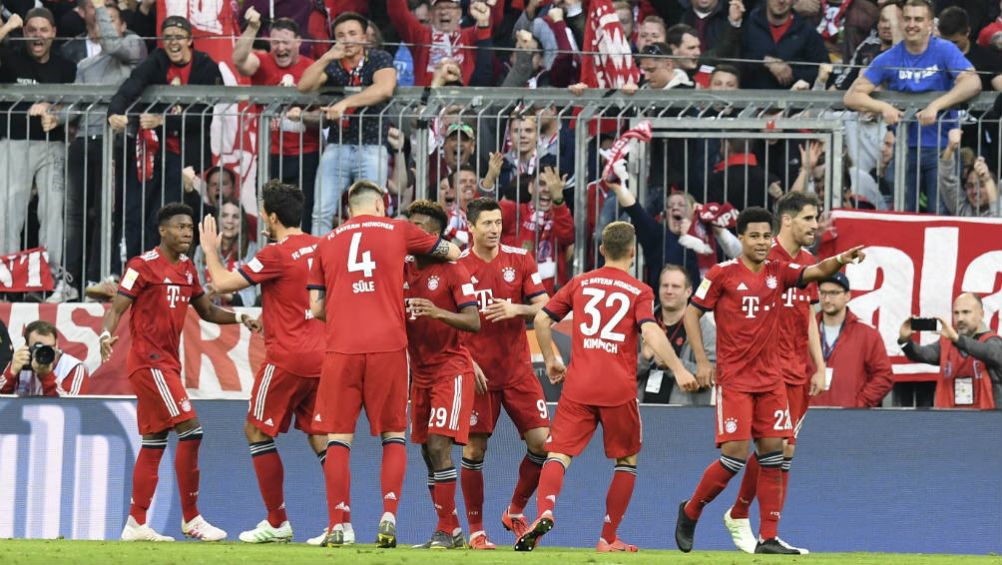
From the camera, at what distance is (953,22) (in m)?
15.1

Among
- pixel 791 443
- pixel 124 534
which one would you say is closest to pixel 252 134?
pixel 124 534

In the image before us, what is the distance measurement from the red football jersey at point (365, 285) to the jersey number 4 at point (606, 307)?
4.45 ft

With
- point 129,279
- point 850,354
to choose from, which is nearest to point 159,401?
point 129,279

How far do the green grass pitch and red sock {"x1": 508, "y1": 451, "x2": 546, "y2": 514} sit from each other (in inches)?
71.2

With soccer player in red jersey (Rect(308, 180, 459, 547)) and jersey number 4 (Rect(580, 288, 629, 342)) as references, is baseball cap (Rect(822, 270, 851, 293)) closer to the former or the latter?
→ jersey number 4 (Rect(580, 288, 629, 342))

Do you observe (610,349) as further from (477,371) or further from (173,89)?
(173,89)

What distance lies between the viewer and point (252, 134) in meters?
13.9

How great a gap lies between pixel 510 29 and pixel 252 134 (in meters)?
3.81

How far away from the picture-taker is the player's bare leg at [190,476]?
38.1 feet

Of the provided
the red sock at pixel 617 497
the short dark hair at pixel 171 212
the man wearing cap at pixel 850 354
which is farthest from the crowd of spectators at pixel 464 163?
the red sock at pixel 617 497

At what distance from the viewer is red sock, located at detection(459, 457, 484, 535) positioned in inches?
452

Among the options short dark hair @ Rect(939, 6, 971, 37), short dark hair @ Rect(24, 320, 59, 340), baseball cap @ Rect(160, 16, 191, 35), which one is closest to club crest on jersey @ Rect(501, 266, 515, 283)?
short dark hair @ Rect(24, 320, 59, 340)

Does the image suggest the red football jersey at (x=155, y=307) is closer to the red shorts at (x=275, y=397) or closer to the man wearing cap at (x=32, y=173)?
the red shorts at (x=275, y=397)

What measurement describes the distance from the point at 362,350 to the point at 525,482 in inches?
91.0
